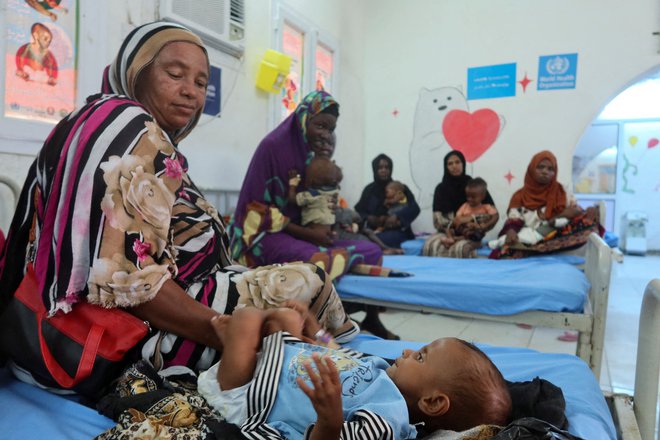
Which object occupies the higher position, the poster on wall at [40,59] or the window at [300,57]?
the window at [300,57]

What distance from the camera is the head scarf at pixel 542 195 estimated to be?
168 inches

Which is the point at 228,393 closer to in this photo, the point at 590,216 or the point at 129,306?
the point at 129,306

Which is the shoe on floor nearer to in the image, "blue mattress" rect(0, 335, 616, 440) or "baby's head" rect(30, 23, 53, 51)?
"blue mattress" rect(0, 335, 616, 440)

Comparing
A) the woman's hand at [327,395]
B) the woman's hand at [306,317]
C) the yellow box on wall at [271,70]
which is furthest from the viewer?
the yellow box on wall at [271,70]

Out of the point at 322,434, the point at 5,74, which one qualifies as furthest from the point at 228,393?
the point at 5,74

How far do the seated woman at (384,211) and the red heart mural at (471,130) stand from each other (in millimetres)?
836

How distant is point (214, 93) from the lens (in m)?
3.47

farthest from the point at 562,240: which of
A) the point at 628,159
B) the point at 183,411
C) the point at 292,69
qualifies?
the point at 628,159

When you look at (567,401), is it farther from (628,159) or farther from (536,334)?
(628,159)

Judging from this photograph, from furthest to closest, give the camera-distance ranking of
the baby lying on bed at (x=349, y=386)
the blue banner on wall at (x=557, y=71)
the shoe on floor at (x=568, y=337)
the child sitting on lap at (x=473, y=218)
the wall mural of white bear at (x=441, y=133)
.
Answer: the wall mural of white bear at (x=441, y=133) < the blue banner on wall at (x=557, y=71) < the child sitting on lap at (x=473, y=218) < the shoe on floor at (x=568, y=337) < the baby lying on bed at (x=349, y=386)

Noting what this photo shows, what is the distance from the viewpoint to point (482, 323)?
378cm

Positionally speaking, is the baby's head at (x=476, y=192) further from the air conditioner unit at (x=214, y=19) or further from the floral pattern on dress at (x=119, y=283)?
the floral pattern on dress at (x=119, y=283)

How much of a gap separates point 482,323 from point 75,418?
3.32m

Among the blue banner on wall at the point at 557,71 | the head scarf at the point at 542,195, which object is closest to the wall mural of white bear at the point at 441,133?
the blue banner on wall at the point at 557,71
